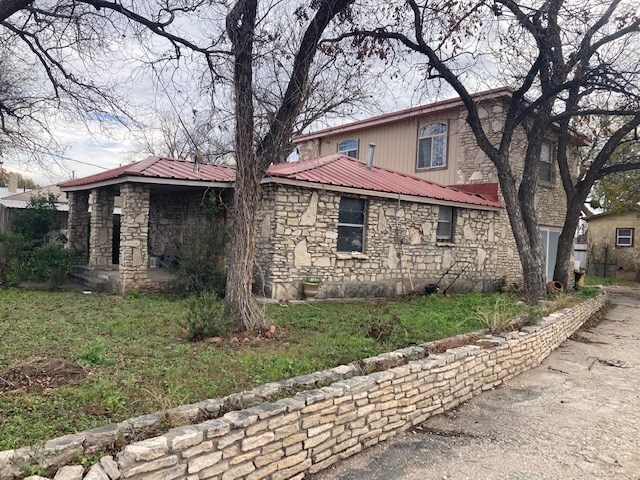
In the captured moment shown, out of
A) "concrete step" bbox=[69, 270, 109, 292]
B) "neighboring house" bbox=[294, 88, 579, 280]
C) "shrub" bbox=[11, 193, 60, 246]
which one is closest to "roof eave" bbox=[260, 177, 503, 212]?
"neighboring house" bbox=[294, 88, 579, 280]

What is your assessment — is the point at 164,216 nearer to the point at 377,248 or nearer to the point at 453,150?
the point at 377,248

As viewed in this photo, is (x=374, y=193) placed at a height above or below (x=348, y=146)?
below

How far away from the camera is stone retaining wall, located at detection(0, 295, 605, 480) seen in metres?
2.89

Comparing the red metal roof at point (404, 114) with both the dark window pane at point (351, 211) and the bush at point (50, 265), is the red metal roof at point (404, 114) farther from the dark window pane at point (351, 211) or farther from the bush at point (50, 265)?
the bush at point (50, 265)

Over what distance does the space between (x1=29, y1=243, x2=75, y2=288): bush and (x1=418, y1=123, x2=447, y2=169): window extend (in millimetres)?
11267

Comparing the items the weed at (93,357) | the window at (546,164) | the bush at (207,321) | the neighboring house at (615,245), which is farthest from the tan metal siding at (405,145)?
the neighboring house at (615,245)

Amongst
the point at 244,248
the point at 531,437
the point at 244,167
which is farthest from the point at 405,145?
the point at 531,437

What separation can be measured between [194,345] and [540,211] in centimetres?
1395

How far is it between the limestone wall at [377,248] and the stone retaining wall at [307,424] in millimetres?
4938

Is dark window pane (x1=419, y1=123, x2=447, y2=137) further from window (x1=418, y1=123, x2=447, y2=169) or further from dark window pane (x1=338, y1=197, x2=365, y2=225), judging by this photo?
dark window pane (x1=338, y1=197, x2=365, y2=225)

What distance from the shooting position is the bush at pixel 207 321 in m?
6.25

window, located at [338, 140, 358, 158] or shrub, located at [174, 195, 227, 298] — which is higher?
window, located at [338, 140, 358, 158]

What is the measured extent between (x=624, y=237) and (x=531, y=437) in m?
23.9

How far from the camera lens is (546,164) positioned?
16.7 m
